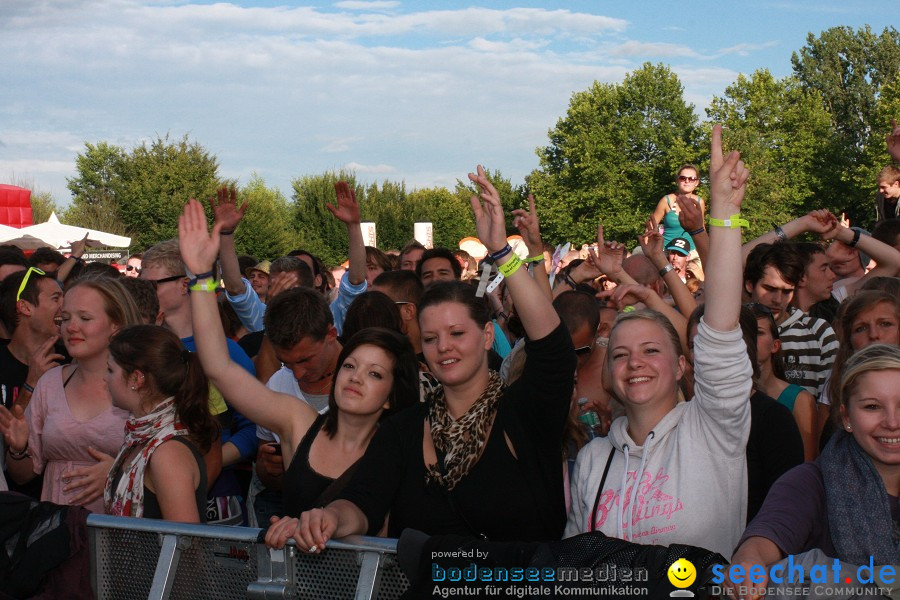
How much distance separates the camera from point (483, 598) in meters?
2.65

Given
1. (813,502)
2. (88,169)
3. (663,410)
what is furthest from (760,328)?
(88,169)

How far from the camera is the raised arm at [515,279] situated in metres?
3.02

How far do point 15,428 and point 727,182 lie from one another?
3414mm

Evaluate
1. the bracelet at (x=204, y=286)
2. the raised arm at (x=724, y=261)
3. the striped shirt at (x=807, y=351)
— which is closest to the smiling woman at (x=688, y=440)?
the raised arm at (x=724, y=261)

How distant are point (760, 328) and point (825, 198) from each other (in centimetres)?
5404

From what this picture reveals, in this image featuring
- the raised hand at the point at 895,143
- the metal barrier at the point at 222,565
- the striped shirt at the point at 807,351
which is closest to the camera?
the metal barrier at the point at 222,565

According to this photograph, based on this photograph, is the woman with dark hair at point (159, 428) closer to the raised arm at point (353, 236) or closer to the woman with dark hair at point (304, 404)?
the woman with dark hair at point (304, 404)

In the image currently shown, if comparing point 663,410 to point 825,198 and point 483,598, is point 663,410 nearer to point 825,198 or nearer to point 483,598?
point 483,598

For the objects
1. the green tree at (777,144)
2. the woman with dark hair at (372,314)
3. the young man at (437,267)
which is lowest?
the woman with dark hair at (372,314)

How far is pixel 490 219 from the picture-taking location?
3332 mm

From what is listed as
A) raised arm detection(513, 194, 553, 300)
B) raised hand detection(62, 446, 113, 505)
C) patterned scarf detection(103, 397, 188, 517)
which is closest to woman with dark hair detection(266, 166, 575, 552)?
patterned scarf detection(103, 397, 188, 517)

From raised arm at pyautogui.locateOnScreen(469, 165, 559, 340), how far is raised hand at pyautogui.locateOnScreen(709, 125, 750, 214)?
0.63m

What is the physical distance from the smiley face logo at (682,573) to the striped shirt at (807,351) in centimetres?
296

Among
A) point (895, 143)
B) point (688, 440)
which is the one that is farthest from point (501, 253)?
point (895, 143)
